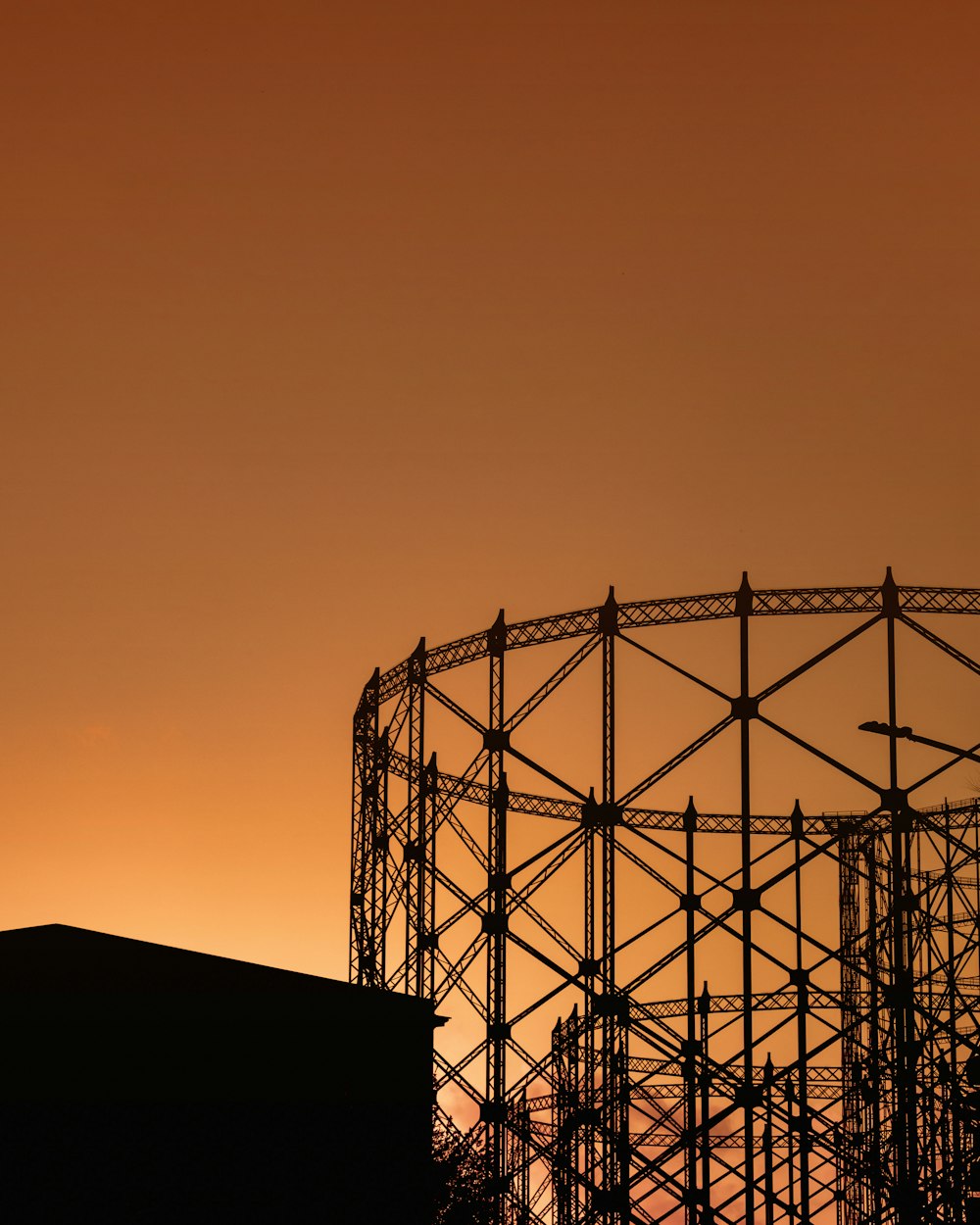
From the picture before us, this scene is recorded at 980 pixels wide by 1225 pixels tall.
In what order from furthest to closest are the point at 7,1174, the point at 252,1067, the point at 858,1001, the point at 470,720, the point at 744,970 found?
1. the point at 858,1001
2. the point at 470,720
3. the point at 744,970
4. the point at 252,1067
5. the point at 7,1174

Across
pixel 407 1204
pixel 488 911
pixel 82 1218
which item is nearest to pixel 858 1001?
pixel 488 911

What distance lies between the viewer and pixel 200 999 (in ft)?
121

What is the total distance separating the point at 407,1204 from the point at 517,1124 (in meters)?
6.84

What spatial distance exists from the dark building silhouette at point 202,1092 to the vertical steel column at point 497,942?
14.0 ft

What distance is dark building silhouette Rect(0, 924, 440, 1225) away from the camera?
3488 centimetres

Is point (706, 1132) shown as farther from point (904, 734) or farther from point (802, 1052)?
point (904, 734)

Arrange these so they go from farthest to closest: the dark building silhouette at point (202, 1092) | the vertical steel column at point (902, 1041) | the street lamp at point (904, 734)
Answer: the vertical steel column at point (902, 1041) < the dark building silhouette at point (202, 1092) < the street lamp at point (904, 734)

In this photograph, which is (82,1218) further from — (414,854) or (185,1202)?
(414,854)

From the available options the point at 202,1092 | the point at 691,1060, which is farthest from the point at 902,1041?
the point at 202,1092

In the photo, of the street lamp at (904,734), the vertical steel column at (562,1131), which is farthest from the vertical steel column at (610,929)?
the street lamp at (904,734)

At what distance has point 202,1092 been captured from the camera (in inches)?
1425

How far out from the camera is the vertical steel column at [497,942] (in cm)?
4284

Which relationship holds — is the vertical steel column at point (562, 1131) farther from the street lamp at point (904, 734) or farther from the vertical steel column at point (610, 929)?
the street lamp at point (904, 734)

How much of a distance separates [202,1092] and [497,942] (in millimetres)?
8532
